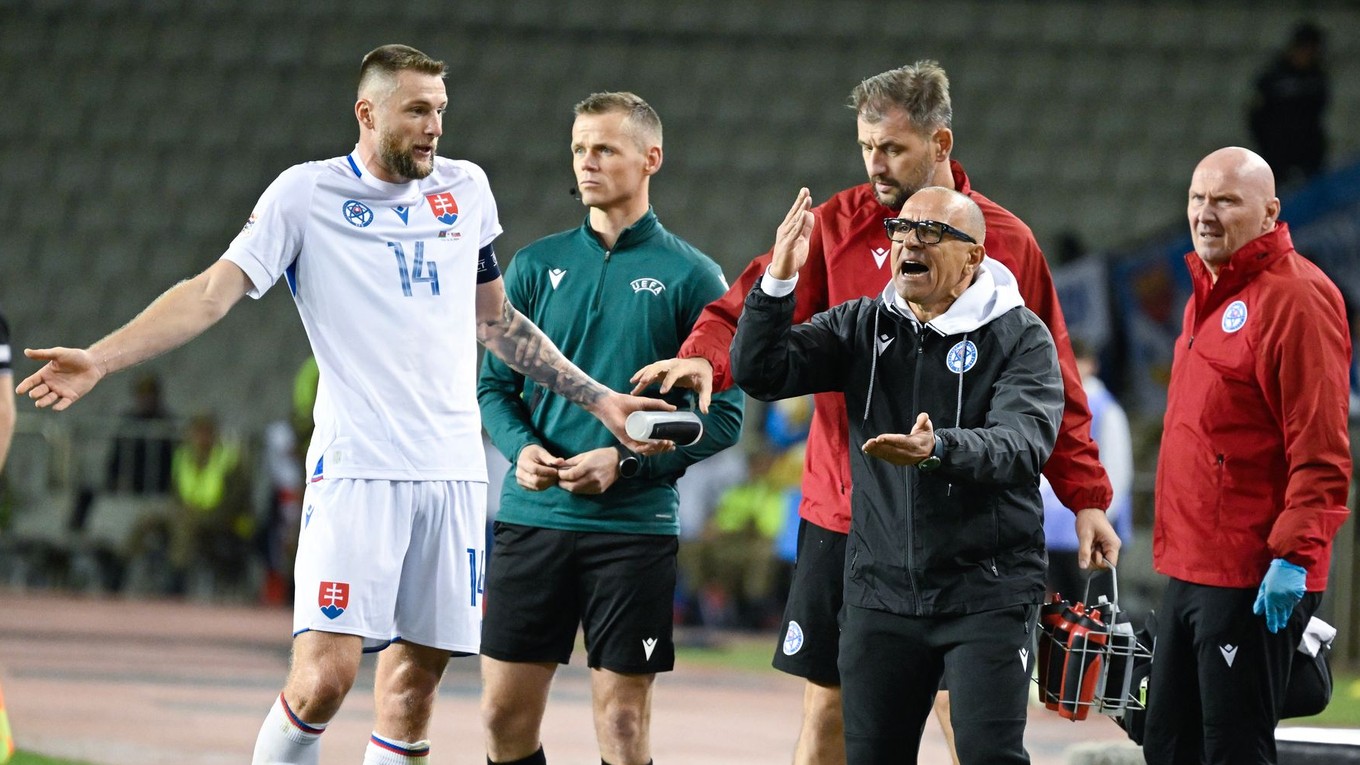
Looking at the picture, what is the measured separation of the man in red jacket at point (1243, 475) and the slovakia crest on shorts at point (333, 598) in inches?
94.2

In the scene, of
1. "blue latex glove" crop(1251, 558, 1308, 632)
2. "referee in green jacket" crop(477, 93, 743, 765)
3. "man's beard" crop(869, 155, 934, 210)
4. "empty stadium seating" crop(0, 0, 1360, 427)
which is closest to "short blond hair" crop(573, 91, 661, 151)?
"referee in green jacket" crop(477, 93, 743, 765)

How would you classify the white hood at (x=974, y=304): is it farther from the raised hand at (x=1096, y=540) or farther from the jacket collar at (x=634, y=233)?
the jacket collar at (x=634, y=233)

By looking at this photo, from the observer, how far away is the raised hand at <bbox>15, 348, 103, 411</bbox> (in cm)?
471

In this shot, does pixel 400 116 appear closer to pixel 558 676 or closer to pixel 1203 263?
pixel 1203 263

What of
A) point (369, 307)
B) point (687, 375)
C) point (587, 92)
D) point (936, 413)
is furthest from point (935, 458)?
point (587, 92)

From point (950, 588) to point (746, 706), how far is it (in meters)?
6.20

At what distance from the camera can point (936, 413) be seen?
4922 mm

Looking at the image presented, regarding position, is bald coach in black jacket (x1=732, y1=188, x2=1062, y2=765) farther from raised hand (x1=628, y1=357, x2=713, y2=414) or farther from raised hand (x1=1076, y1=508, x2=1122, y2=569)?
raised hand (x1=1076, y1=508, x2=1122, y2=569)

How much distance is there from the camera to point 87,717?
955cm

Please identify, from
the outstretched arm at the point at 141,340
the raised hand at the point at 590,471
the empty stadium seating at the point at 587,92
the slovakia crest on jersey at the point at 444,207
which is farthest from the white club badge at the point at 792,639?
the empty stadium seating at the point at 587,92

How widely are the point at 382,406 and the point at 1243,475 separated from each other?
2.47m

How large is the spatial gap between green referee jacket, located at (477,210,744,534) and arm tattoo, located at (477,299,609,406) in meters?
0.17

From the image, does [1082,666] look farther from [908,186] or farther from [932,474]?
[908,186]

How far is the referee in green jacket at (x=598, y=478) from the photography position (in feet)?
19.5
